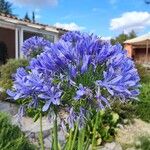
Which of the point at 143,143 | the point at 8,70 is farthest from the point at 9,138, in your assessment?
the point at 8,70

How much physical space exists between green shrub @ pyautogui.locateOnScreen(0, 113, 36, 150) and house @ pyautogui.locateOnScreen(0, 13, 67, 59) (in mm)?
14716

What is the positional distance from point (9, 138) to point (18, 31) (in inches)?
625

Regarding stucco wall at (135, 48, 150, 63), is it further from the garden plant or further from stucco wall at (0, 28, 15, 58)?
the garden plant

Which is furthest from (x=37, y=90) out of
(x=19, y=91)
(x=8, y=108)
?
(x=8, y=108)

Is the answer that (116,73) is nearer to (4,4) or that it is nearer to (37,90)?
(37,90)

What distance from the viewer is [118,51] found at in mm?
2592

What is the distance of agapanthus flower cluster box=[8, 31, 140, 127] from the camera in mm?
2379

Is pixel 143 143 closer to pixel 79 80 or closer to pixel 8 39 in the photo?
pixel 79 80

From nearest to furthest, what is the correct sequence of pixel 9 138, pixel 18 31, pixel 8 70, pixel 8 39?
pixel 9 138 → pixel 8 70 → pixel 18 31 → pixel 8 39

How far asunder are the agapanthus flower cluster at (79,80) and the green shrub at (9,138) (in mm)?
1307

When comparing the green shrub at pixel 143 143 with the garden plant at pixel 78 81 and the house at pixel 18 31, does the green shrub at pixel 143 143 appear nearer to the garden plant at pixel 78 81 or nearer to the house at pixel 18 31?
the garden plant at pixel 78 81

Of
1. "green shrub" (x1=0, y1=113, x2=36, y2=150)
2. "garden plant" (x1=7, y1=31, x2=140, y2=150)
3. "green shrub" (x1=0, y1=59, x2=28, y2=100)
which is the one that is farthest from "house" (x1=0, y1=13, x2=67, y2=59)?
"garden plant" (x1=7, y1=31, x2=140, y2=150)

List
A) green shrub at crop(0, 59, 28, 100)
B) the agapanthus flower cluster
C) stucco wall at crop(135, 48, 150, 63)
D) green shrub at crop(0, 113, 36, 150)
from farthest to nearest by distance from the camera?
stucco wall at crop(135, 48, 150, 63) < green shrub at crop(0, 59, 28, 100) < green shrub at crop(0, 113, 36, 150) < the agapanthus flower cluster

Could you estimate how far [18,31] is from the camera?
772 inches
